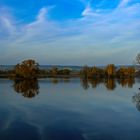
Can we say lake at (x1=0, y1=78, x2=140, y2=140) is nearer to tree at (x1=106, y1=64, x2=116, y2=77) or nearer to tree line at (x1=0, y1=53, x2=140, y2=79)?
tree line at (x1=0, y1=53, x2=140, y2=79)

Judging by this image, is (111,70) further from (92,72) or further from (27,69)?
(27,69)

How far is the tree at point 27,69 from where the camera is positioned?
166 feet

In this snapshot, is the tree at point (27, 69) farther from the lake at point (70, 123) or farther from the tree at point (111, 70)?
the lake at point (70, 123)

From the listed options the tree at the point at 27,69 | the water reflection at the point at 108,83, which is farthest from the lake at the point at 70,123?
the tree at the point at 27,69

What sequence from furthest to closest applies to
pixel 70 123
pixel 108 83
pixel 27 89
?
pixel 108 83, pixel 27 89, pixel 70 123

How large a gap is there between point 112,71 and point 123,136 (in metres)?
50.5

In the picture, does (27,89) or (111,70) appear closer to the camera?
(27,89)

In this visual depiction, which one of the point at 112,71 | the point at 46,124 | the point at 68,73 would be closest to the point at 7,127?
the point at 46,124

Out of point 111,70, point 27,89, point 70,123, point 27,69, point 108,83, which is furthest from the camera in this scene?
point 111,70

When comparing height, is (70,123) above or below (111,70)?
below

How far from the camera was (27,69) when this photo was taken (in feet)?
167

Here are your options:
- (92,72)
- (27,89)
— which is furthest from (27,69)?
(27,89)

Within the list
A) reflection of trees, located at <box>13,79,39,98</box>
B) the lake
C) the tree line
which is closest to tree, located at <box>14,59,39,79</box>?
the tree line

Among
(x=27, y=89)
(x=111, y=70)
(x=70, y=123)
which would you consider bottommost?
(x=70, y=123)
